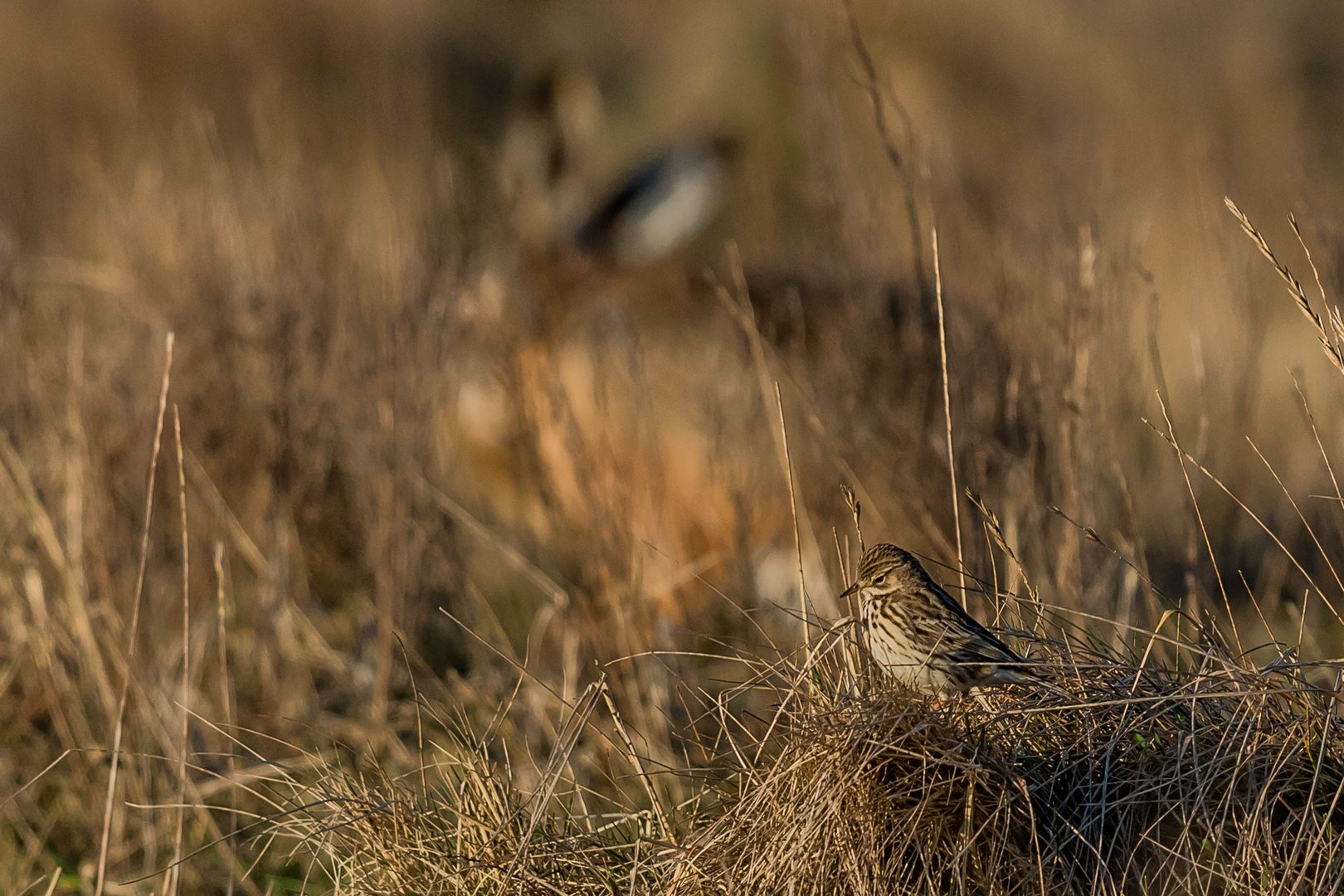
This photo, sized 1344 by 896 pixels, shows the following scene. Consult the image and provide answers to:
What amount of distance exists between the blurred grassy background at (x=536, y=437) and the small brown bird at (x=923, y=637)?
25.1 inches

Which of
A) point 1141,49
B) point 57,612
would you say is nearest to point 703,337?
point 57,612

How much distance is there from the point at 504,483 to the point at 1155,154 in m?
5.26

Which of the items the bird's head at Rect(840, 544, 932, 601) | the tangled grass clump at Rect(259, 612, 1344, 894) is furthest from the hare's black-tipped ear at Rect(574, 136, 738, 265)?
the tangled grass clump at Rect(259, 612, 1344, 894)

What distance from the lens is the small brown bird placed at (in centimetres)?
272

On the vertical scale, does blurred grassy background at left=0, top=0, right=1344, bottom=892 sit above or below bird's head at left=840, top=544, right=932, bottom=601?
below

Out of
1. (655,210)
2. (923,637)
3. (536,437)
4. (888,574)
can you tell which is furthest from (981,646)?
(655,210)

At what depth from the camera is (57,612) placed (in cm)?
460

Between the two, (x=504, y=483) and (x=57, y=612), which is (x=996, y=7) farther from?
(x=57, y=612)

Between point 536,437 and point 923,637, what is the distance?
2.00 metres

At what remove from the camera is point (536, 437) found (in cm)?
457

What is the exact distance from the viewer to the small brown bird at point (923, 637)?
8.93 feet

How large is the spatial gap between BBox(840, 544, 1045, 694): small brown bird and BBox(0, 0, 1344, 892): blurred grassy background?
0.64 meters

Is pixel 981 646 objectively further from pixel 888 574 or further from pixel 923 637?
pixel 888 574

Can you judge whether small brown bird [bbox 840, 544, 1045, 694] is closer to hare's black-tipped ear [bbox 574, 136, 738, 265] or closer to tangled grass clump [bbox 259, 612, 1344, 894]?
tangled grass clump [bbox 259, 612, 1344, 894]
